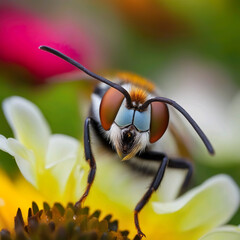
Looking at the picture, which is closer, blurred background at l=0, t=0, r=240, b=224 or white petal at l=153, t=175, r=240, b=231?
white petal at l=153, t=175, r=240, b=231

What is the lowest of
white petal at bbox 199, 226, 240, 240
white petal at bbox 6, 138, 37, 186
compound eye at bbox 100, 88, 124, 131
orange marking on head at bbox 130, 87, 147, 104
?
white petal at bbox 6, 138, 37, 186

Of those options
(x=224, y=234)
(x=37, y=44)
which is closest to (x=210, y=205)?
(x=224, y=234)

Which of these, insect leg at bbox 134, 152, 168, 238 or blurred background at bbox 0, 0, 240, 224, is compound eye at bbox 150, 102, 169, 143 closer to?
insect leg at bbox 134, 152, 168, 238

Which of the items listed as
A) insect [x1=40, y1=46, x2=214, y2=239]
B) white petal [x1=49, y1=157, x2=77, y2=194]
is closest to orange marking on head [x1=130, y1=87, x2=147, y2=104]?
insect [x1=40, y1=46, x2=214, y2=239]

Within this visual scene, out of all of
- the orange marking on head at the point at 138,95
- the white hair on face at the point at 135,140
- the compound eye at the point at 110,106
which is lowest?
the white hair on face at the point at 135,140

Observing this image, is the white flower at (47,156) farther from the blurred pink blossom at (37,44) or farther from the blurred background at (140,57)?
the blurred pink blossom at (37,44)

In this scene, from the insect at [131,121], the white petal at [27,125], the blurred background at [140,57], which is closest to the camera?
the insect at [131,121]

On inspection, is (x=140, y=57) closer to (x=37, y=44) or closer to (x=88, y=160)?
(x=37, y=44)

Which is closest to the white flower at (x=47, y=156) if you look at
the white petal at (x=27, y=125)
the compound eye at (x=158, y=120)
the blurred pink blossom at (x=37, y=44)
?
the white petal at (x=27, y=125)

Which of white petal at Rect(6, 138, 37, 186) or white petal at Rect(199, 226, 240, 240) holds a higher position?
white petal at Rect(199, 226, 240, 240)
